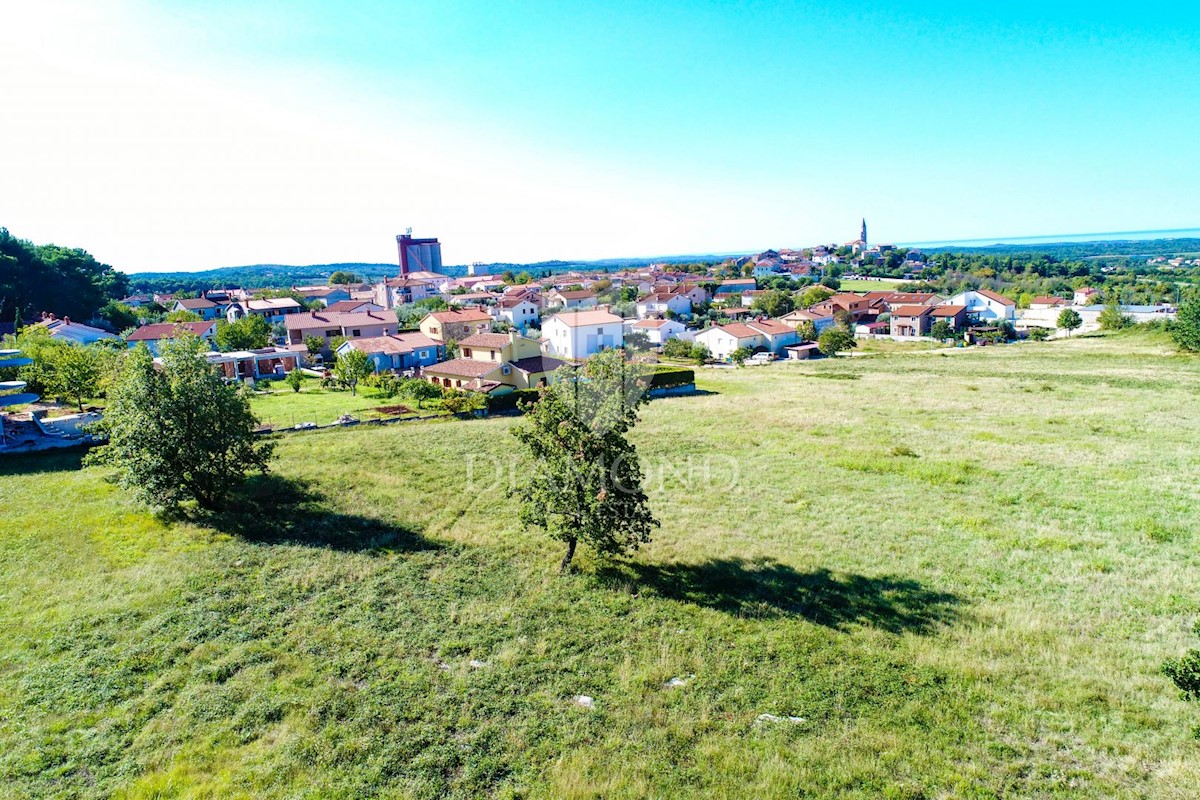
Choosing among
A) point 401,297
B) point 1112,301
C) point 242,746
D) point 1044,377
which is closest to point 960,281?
point 1112,301

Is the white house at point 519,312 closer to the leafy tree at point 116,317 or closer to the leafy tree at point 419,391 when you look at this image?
the leafy tree at point 419,391

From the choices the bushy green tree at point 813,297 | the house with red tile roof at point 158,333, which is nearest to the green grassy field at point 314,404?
the house with red tile roof at point 158,333

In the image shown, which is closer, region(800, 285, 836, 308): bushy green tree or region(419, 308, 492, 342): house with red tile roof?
region(419, 308, 492, 342): house with red tile roof

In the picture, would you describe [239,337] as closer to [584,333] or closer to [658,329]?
[584,333]

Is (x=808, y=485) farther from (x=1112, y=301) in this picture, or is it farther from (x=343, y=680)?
(x=1112, y=301)

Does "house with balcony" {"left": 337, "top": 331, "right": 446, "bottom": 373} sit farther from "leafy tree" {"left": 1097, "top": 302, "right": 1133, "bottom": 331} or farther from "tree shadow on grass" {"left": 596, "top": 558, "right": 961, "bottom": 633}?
"leafy tree" {"left": 1097, "top": 302, "right": 1133, "bottom": 331}

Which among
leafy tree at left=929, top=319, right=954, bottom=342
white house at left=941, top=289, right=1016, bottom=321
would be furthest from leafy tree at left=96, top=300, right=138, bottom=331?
white house at left=941, top=289, right=1016, bottom=321
